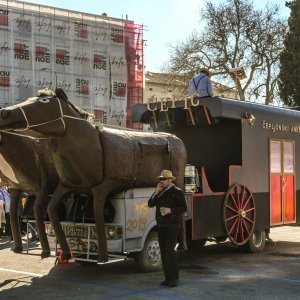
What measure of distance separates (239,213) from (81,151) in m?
4.04

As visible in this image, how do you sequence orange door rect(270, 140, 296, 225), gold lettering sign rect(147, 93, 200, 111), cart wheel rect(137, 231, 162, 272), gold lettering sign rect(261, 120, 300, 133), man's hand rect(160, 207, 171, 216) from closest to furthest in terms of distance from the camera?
1. man's hand rect(160, 207, 171, 216)
2. cart wheel rect(137, 231, 162, 272)
3. gold lettering sign rect(147, 93, 200, 111)
4. gold lettering sign rect(261, 120, 300, 133)
5. orange door rect(270, 140, 296, 225)

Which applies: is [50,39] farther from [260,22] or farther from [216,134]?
[216,134]

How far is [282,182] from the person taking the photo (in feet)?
40.3

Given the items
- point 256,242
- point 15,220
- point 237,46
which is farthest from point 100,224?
point 237,46

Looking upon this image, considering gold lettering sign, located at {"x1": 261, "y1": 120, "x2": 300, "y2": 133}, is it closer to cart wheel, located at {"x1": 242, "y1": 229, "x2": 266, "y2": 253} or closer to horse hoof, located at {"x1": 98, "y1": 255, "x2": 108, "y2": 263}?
cart wheel, located at {"x1": 242, "y1": 229, "x2": 266, "y2": 253}

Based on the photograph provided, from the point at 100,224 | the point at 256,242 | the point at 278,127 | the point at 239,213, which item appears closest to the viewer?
the point at 100,224

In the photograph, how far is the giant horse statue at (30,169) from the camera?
873cm

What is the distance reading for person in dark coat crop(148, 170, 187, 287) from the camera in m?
8.05

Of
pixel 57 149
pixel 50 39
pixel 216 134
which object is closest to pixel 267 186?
pixel 216 134

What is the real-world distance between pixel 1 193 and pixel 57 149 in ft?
27.2

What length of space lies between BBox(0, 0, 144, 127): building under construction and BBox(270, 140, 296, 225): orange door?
92.8ft

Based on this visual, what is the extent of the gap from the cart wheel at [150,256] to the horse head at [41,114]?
248 cm

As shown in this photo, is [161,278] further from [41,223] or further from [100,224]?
[41,223]

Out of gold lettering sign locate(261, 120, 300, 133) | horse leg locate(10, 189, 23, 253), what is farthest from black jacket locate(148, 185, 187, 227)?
gold lettering sign locate(261, 120, 300, 133)
